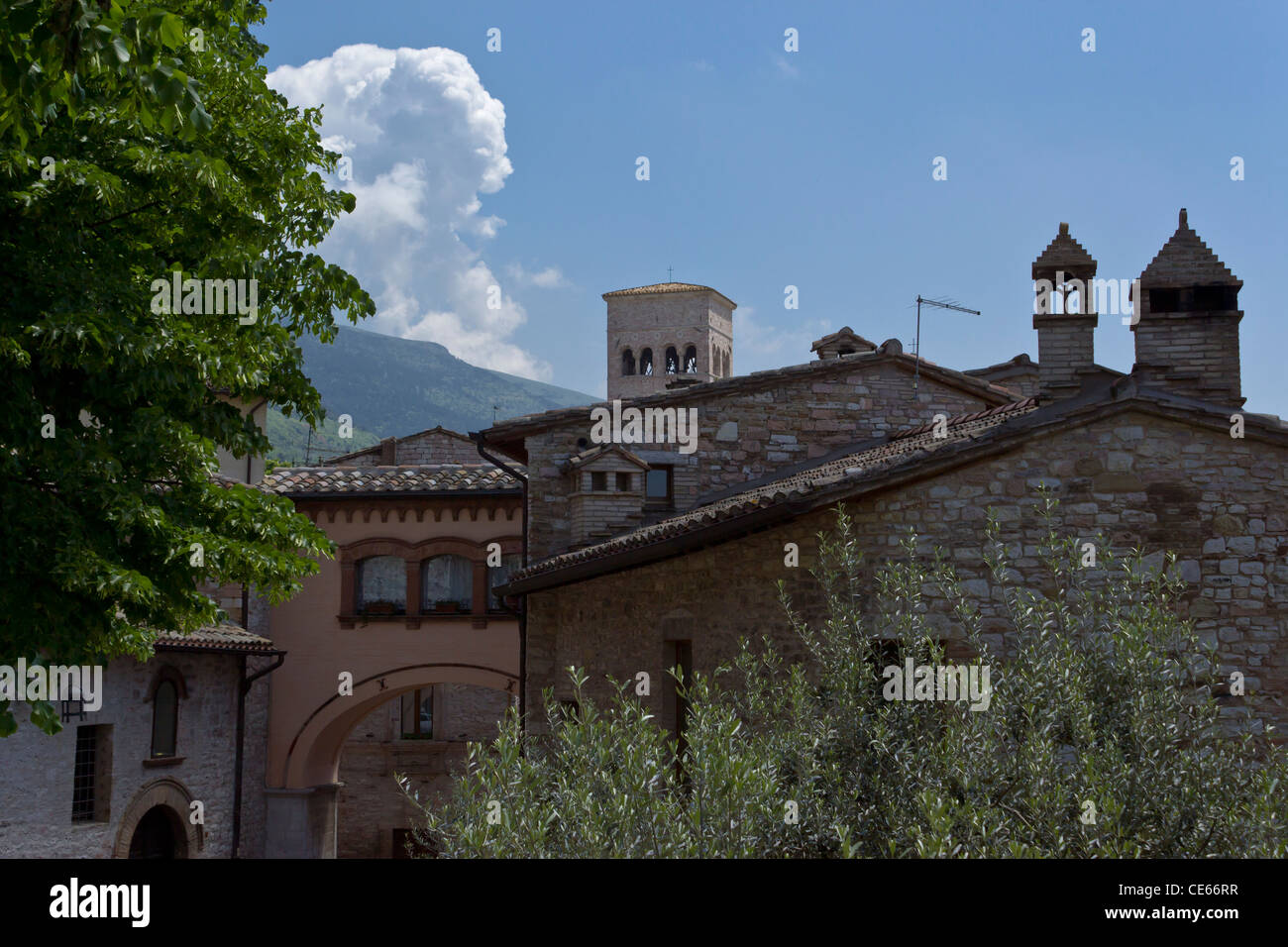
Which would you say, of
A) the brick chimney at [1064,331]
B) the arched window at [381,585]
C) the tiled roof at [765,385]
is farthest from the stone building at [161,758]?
the brick chimney at [1064,331]

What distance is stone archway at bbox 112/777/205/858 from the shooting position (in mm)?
19953

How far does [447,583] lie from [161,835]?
6.65 m

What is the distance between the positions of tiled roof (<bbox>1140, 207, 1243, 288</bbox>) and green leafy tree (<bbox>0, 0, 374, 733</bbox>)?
24.9 ft

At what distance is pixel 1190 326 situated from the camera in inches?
466

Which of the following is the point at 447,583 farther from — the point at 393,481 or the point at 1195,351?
the point at 1195,351

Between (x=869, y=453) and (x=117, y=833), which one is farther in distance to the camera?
(x=117, y=833)

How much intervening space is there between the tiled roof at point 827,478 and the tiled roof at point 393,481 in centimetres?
755

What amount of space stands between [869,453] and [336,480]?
1268 centimetres

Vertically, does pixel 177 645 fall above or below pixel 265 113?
below

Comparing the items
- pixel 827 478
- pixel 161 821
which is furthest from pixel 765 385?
pixel 161 821

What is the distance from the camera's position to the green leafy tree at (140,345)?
830 cm
